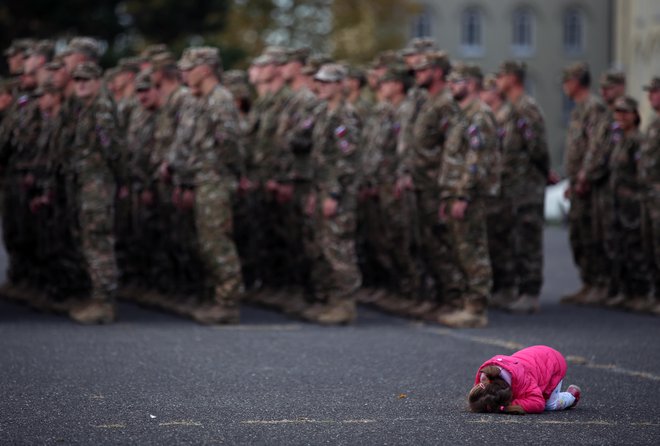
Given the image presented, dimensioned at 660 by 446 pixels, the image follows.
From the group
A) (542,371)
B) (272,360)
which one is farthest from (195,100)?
(542,371)

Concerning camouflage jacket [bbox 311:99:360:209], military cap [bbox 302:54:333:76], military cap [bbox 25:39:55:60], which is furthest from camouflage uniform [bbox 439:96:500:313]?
military cap [bbox 25:39:55:60]

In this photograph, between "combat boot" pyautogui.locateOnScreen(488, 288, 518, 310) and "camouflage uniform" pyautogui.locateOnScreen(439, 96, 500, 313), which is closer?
"camouflage uniform" pyautogui.locateOnScreen(439, 96, 500, 313)

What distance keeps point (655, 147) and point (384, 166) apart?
2.53 metres

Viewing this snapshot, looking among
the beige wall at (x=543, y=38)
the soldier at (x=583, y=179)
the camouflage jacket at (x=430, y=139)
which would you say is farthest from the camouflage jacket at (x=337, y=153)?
the beige wall at (x=543, y=38)

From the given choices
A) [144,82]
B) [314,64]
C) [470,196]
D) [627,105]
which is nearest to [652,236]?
[627,105]

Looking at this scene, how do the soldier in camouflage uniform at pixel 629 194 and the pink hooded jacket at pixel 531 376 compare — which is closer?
the pink hooded jacket at pixel 531 376

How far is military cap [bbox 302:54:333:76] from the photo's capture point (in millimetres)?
16469

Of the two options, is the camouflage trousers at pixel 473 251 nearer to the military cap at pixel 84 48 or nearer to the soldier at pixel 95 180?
the soldier at pixel 95 180

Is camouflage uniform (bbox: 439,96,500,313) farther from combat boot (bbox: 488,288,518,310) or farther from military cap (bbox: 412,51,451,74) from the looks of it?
combat boot (bbox: 488,288,518,310)

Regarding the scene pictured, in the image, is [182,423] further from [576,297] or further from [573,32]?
[573,32]

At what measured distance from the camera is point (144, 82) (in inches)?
631

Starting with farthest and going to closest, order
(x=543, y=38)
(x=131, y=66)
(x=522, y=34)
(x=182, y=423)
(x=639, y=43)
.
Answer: (x=522, y=34) → (x=543, y=38) → (x=639, y=43) → (x=131, y=66) → (x=182, y=423)

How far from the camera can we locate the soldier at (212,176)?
47.0ft

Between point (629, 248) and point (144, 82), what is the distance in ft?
16.2
